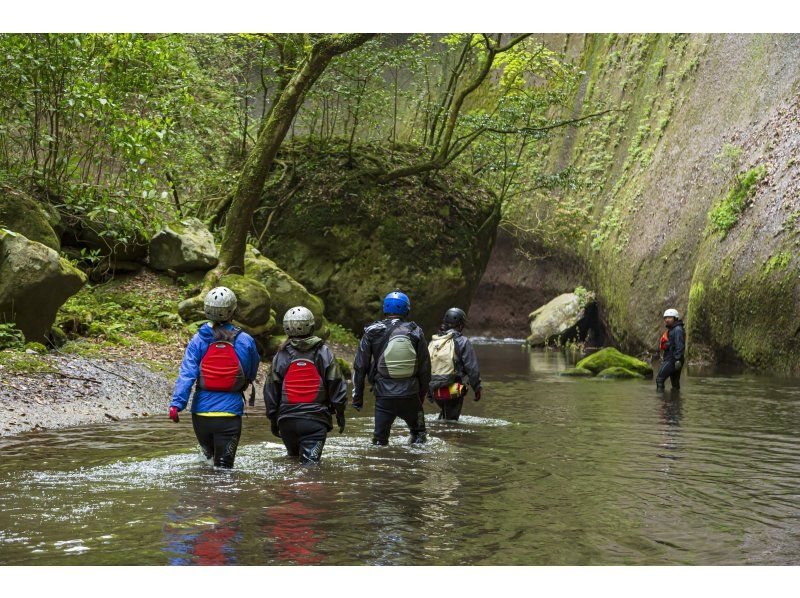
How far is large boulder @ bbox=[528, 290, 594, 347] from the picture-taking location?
3750cm

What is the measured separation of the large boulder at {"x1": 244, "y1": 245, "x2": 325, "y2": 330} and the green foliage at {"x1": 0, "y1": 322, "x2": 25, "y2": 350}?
7.26 m

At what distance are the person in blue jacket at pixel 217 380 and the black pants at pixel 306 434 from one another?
579 mm

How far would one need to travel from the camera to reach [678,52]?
3500 centimetres

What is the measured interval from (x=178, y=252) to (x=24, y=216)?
512 cm

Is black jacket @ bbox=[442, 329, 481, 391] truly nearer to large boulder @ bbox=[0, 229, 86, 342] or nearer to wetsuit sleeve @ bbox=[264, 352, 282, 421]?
wetsuit sleeve @ bbox=[264, 352, 282, 421]

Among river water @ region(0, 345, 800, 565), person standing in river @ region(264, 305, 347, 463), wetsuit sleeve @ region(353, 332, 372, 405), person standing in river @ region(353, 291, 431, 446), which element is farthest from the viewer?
wetsuit sleeve @ region(353, 332, 372, 405)

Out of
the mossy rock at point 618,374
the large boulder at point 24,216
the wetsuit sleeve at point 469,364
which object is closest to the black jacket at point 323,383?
the wetsuit sleeve at point 469,364

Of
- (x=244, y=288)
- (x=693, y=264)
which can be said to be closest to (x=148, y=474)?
(x=244, y=288)

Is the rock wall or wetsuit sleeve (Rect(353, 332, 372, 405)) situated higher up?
the rock wall

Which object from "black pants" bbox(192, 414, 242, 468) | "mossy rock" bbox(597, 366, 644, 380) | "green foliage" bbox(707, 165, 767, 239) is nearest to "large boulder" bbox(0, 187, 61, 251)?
"black pants" bbox(192, 414, 242, 468)

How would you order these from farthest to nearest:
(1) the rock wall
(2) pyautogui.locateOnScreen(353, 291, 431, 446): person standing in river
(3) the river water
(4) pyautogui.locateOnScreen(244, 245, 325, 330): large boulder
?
1. (1) the rock wall
2. (4) pyautogui.locateOnScreen(244, 245, 325, 330): large boulder
3. (2) pyautogui.locateOnScreen(353, 291, 431, 446): person standing in river
4. (3) the river water

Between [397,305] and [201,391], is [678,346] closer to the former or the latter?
[397,305]

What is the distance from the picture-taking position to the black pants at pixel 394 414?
9.88 m

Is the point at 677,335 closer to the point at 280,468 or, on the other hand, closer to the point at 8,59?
the point at 280,468
